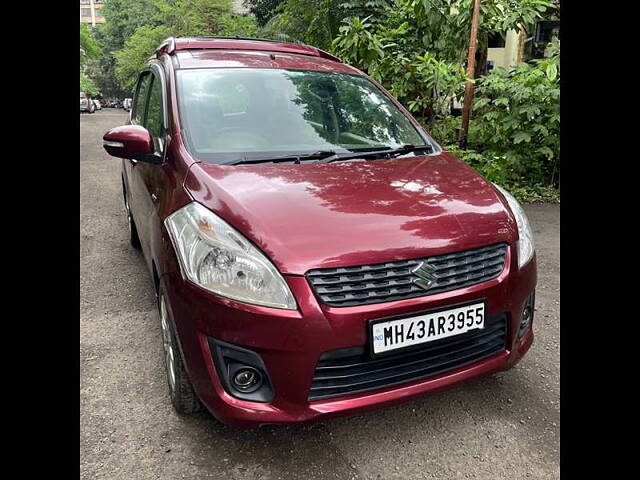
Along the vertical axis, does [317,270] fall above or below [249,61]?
below

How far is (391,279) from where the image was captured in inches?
69.7

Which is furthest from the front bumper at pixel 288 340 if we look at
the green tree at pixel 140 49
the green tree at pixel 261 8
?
the green tree at pixel 261 8

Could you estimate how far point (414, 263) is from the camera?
1808 millimetres

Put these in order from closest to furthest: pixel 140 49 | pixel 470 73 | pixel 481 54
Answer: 1. pixel 470 73
2. pixel 481 54
3. pixel 140 49

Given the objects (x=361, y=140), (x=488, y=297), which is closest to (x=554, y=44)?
(x=361, y=140)

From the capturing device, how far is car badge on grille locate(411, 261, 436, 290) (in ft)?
5.88

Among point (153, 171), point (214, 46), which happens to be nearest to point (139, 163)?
point (153, 171)

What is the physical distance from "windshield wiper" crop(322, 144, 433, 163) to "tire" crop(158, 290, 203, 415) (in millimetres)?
1035

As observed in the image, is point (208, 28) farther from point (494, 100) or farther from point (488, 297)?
point (488, 297)

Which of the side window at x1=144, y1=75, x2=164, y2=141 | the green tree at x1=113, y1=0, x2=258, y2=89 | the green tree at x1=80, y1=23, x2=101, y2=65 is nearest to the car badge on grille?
the side window at x1=144, y1=75, x2=164, y2=141

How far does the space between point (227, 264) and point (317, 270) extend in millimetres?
324

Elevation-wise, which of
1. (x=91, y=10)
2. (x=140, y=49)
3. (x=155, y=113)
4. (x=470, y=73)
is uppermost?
(x=91, y=10)

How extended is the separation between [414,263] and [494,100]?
4785 millimetres

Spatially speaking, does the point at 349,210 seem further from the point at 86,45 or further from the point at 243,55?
the point at 86,45
